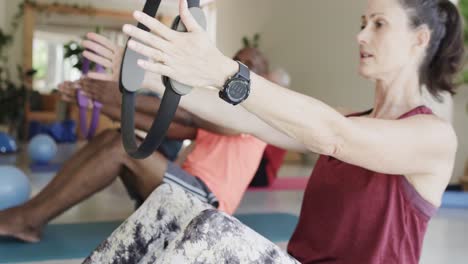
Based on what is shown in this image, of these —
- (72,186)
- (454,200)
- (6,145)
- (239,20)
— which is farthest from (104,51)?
(239,20)

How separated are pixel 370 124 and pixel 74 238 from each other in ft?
6.59

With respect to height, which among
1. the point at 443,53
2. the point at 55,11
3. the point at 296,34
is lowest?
the point at 55,11

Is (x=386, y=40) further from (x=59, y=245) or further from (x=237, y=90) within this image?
(x=59, y=245)

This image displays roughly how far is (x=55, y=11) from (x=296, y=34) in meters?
4.97

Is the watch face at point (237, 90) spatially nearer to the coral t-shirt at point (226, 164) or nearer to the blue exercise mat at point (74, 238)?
the coral t-shirt at point (226, 164)

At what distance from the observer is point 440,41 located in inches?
58.4

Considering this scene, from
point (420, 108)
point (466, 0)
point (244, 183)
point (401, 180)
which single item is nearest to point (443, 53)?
point (420, 108)

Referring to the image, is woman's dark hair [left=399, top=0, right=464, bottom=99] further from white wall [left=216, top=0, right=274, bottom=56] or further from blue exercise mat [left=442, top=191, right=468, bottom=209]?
white wall [left=216, top=0, right=274, bottom=56]

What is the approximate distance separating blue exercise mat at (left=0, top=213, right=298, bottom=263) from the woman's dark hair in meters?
1.59

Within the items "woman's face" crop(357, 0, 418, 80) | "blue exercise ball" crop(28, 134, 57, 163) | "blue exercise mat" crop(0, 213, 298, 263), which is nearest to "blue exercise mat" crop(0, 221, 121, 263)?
"blue exercise mat" crop(0, 213, 298, 263)

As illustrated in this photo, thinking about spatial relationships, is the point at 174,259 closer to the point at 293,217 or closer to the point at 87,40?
the point at 87,40

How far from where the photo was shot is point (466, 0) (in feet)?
15.8

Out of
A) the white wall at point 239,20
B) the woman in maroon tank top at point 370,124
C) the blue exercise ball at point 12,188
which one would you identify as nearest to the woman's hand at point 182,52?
the woman in maroon tank top at point 370,124

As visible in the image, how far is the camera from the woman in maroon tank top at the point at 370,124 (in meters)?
1.05
